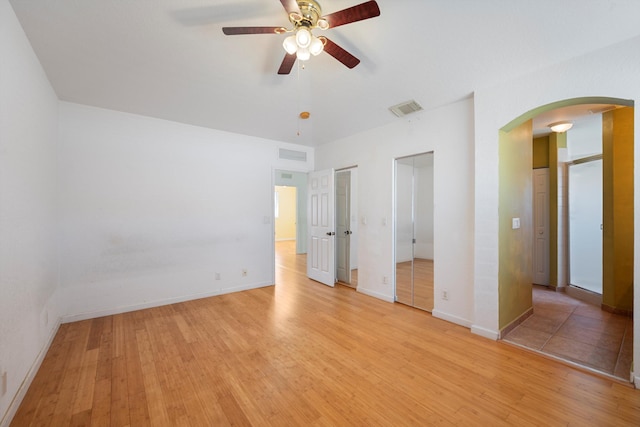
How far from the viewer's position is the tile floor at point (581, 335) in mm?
2273

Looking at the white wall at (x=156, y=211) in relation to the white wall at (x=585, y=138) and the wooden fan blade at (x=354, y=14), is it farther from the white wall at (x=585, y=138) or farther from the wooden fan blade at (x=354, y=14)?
the white wall at (x=585, y=138)

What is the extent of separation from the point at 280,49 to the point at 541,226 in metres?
5.36

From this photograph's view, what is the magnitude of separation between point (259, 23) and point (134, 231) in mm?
3141

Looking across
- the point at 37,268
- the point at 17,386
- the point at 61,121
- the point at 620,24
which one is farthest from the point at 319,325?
the point at 61,121

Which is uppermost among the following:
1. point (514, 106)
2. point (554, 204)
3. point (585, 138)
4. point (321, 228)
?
point (585, 138)

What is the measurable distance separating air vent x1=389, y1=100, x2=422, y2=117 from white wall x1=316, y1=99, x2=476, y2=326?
4.1 inches

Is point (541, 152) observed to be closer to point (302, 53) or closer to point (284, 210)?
point (302, 53)

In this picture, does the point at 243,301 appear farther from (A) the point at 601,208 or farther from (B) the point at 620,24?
(A) the point at 601,208

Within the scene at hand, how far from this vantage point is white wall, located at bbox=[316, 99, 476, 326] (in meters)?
3.01

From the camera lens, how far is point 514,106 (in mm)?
2562

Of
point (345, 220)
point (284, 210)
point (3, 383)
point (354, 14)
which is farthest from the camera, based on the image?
point (284, 210)

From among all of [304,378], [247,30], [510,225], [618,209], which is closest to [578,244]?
[618,209]

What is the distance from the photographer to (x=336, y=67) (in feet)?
9.50

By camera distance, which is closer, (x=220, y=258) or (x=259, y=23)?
(x=259, y=23)
